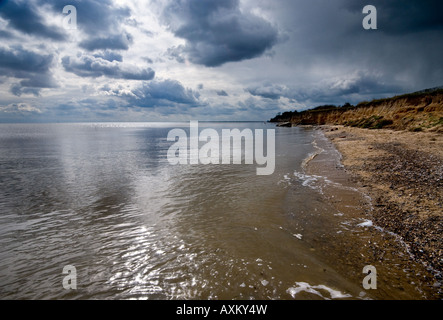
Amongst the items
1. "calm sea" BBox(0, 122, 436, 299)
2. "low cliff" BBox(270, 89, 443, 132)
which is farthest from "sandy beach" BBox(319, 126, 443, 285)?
"low cliff" BBox(270, 89, 443, 132)

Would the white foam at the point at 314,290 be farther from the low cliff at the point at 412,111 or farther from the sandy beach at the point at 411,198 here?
the low cliff at the point at 412,111

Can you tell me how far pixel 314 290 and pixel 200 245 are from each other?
3051 mm

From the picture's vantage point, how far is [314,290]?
4117mm

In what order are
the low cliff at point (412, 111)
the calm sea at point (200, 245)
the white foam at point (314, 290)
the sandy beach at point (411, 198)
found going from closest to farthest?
the white foam at point (314, 290), the calm sea at point (200, 245), the sandy beach at point (411, 198), the low cliff at point (412, 111)

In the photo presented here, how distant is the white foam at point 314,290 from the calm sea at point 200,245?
0.02m

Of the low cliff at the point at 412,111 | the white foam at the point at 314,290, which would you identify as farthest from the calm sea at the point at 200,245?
the low cliff at the point at 412,111

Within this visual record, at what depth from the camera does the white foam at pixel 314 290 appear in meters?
3.97

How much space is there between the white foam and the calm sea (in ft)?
0.07

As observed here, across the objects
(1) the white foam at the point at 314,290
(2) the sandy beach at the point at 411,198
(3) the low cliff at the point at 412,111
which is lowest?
(1) the white foam at the point at 314,290

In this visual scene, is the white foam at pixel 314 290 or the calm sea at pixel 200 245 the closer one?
the white foam at pixel 314 290

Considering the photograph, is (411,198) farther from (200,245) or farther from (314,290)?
(200,245)
